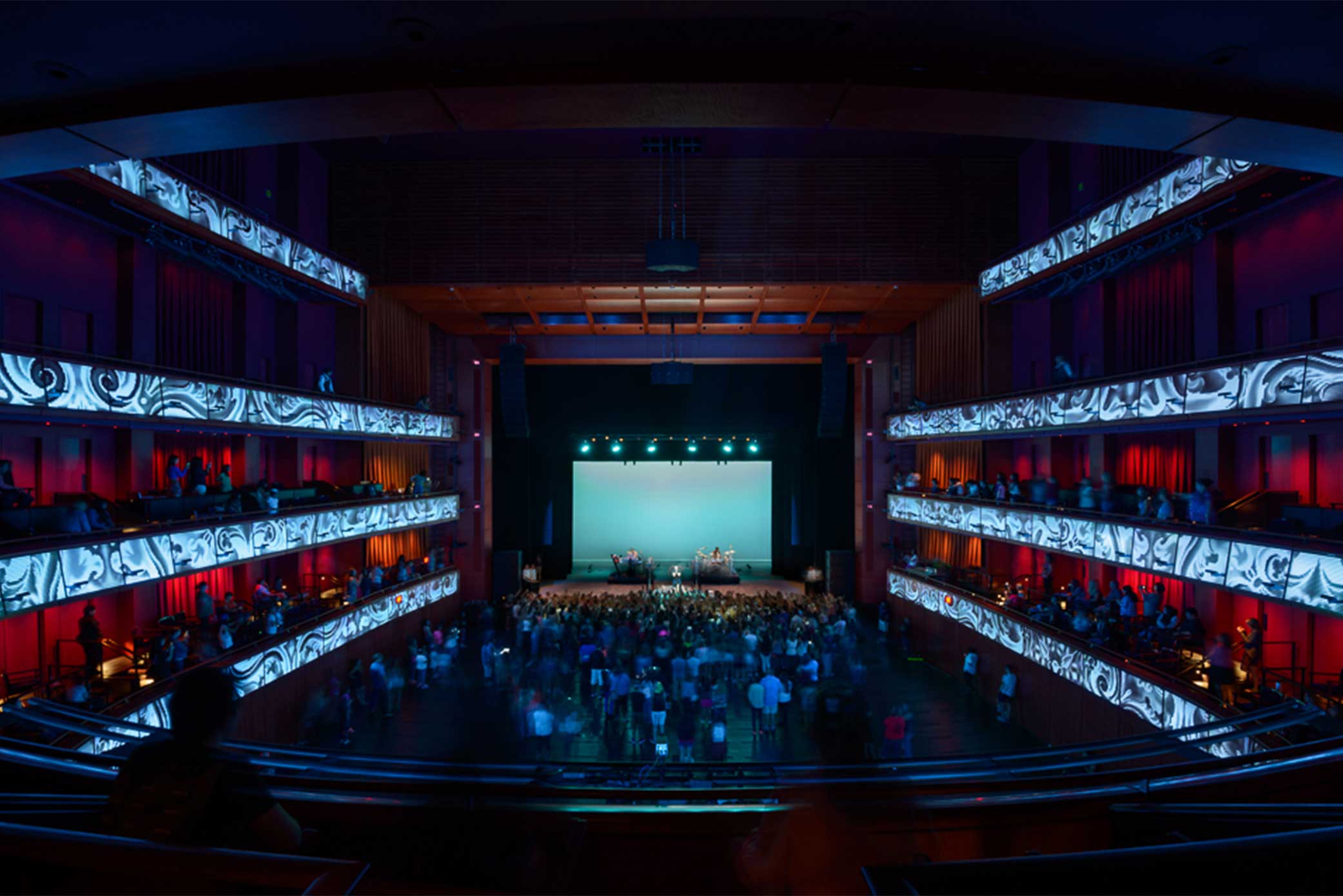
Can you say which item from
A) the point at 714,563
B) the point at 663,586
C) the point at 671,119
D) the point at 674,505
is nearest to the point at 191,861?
the point at 671,119

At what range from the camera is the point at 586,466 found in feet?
84.1

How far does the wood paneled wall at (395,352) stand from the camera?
16391 millimetres

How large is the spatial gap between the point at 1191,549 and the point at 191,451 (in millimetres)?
16206

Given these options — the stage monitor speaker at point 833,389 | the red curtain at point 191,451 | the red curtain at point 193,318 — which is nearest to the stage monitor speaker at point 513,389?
the red curtain at point 193,318

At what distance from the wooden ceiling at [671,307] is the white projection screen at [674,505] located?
22.1 feet

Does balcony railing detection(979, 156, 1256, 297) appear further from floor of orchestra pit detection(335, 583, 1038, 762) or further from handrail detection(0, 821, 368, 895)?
handrail detection(0, 821, 368, 895)

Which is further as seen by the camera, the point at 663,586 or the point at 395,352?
the point at 663,586

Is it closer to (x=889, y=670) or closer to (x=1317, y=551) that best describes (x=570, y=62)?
(x=1317, y=551)

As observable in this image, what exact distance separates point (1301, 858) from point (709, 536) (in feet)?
79.0

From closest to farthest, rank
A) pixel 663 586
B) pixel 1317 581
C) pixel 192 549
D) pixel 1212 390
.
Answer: pixel 1317 581
pixel 1212 390
pixel 192 549
pixel 663 586

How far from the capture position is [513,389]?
18016 mm

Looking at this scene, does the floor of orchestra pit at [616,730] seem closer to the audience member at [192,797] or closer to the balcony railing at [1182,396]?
the balcony railing at [1182,396]

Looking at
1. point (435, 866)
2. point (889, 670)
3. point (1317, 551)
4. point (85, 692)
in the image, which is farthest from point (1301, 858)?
point (889, 670)

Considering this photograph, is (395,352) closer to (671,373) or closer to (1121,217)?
(671,373)
